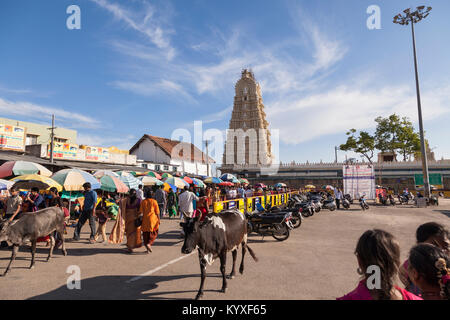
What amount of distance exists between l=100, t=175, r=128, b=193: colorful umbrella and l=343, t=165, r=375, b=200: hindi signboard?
66.3 feet

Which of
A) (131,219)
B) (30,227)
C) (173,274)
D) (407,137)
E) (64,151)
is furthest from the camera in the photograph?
(407,137)

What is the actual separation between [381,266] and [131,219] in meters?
7.48

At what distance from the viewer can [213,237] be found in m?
4.92

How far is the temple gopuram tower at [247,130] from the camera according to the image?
7044 cm

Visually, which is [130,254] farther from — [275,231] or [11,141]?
[11,141]

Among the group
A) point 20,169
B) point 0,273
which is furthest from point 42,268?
point 20,169

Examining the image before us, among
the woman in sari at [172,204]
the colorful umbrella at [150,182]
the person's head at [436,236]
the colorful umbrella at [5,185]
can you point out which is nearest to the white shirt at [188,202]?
the woman in sari at [172,204]

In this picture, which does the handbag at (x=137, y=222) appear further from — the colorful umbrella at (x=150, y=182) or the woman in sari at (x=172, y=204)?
the colorful umbrella at (x=150, y=182)

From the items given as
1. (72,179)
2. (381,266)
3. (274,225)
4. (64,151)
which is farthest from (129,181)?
(64,151)

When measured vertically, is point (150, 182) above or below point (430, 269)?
above

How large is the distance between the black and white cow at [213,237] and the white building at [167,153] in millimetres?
40229

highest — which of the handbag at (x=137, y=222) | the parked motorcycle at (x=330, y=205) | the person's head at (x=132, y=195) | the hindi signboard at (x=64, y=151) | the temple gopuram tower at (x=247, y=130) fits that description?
the temple gopuram tower at (x=247, y=130)

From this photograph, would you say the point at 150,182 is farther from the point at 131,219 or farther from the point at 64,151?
the point at 64,151
